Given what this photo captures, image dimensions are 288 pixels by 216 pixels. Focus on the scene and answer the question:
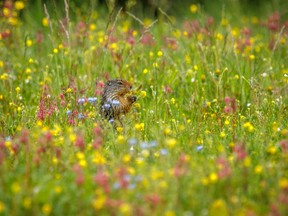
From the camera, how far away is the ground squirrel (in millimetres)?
5539

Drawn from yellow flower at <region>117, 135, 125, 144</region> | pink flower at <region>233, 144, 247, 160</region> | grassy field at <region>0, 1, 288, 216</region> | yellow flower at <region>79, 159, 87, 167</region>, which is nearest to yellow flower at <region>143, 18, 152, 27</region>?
grassy field at <region>0, 1, 288, 216</region>

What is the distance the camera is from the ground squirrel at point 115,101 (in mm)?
5539

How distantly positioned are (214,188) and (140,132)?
1.38 m

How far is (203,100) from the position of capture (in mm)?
6273

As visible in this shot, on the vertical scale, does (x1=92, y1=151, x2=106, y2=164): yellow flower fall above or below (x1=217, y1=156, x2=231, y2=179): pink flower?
above

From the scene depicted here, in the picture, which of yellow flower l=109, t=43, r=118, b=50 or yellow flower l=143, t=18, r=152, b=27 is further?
yellow flower l=143, t=18, r=152, b=27

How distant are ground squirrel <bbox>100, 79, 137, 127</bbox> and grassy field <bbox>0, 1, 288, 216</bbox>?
111 millimetres

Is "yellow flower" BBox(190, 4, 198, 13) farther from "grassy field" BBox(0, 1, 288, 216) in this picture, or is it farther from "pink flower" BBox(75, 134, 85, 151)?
"pink flower" BBox(75, 134, 85, 151)

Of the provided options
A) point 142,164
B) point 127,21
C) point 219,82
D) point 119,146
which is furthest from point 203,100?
point 127,21

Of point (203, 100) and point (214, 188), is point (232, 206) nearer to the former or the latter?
point (214, 188)

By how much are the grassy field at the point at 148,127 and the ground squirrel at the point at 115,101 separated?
0.11 meters

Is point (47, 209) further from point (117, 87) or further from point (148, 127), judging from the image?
point (117, 87)

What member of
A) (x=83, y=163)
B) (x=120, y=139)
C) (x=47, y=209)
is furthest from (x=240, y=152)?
(x=47, y=209)

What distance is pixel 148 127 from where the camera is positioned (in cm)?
545
